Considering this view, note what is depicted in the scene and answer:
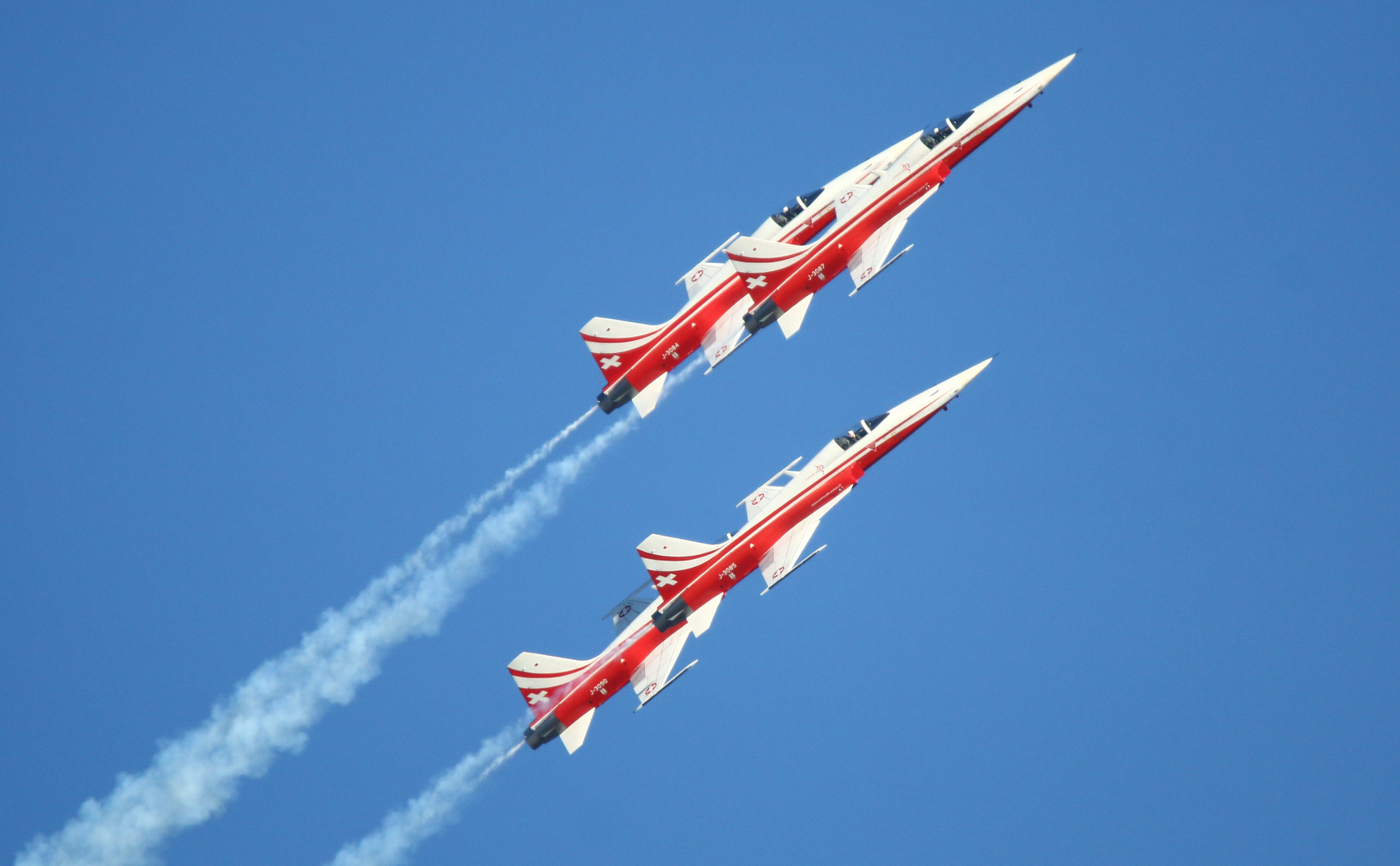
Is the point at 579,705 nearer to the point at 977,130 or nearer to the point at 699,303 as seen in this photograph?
the point at 699,303

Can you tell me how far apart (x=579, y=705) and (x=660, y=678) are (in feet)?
10.4

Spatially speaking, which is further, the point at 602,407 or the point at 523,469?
the point at 523,469

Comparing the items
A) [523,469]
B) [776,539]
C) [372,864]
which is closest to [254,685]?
[372,864]

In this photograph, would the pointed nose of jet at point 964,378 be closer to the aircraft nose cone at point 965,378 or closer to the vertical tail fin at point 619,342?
the aircraft nose cone at point 965,378

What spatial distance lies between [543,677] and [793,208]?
19330mm

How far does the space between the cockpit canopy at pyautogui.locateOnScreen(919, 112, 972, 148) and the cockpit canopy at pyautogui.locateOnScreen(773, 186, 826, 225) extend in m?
4.10

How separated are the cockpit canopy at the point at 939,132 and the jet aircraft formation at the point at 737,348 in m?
0.05

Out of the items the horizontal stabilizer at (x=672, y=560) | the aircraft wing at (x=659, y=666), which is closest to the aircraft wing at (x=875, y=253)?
the horizontal stabilizer at (x=672, y=560)

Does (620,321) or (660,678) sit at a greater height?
(620,321)

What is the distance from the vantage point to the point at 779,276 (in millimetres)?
51906

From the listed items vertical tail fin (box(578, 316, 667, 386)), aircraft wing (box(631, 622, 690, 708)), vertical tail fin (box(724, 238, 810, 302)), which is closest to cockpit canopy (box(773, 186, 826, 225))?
vertical tail fin (box(724, 238, 810, 302))

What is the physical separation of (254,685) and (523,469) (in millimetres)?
13331

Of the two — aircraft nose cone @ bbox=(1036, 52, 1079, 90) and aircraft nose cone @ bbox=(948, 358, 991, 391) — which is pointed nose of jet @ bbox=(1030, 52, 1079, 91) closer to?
aircraft nose cone @ bbox=(1036, 52, 1079, 90)

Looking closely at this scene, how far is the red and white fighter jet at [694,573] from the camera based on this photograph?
5128cm
